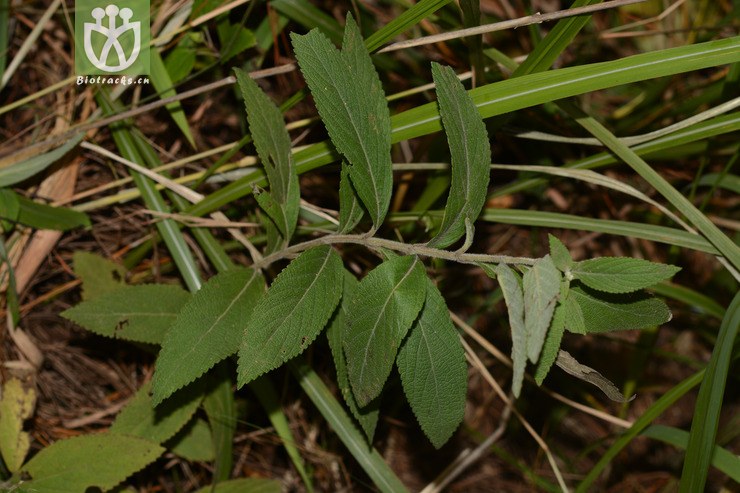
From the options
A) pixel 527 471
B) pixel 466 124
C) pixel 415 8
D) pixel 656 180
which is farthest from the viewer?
pixel 527 471

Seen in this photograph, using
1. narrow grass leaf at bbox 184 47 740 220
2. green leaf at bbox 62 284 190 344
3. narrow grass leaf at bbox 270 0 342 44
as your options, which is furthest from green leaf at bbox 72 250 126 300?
narrow grass leaf at bbox 270 0 342 44

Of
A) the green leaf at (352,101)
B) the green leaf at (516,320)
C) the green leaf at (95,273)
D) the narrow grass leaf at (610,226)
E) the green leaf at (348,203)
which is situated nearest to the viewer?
the green leaf at (516,320)

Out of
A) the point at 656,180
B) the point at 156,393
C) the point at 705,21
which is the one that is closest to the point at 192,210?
the point at 156,393

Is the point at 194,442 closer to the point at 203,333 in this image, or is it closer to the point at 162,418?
the point at 162,418

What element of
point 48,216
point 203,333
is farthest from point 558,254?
point 48,216

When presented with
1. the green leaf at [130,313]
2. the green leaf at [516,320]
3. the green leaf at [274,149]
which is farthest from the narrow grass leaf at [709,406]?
the green leaf at [130,313]

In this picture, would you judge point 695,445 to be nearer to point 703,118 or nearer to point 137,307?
point 703,118

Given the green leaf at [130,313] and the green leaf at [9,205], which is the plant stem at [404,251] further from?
the green leaf at [9,205]
